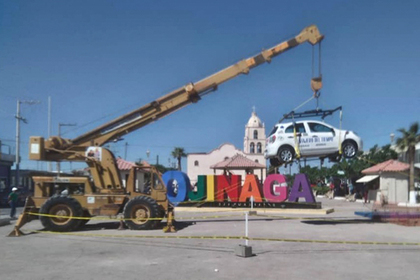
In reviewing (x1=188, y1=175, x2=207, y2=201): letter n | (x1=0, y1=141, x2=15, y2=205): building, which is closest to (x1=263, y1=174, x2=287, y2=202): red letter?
(x1=188, y1=175, x2=207, y2=201): letter n

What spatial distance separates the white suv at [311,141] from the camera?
50.4 feet

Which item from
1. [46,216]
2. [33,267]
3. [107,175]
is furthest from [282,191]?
[33,267]

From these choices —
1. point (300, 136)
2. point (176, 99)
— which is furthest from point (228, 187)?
point (300, 136)

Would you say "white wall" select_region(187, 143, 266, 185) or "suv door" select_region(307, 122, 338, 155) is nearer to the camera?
"suv door" select_region(307, 122, 338, 155)

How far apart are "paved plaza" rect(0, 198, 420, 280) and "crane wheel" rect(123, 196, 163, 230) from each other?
444mm

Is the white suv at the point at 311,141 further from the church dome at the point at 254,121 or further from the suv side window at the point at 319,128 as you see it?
the church dome at the point at 254,121

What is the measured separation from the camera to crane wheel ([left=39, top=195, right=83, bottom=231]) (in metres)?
14.7

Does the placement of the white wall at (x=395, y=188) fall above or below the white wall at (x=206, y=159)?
below

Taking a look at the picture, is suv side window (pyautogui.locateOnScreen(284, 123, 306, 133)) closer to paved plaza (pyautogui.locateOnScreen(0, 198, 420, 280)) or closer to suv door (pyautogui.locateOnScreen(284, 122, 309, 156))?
suv door (pyautogui.locateOnScreen(284, 122, 309, 156))

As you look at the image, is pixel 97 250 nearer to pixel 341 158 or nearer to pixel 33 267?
Result: pixel 33 267

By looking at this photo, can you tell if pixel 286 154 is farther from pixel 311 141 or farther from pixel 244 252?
pixel 244 252

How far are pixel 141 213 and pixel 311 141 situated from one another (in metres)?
6.99

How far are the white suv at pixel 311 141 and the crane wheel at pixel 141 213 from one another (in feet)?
16.8

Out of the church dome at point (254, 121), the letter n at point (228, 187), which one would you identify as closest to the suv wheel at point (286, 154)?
the letter n at point (228, 187)
